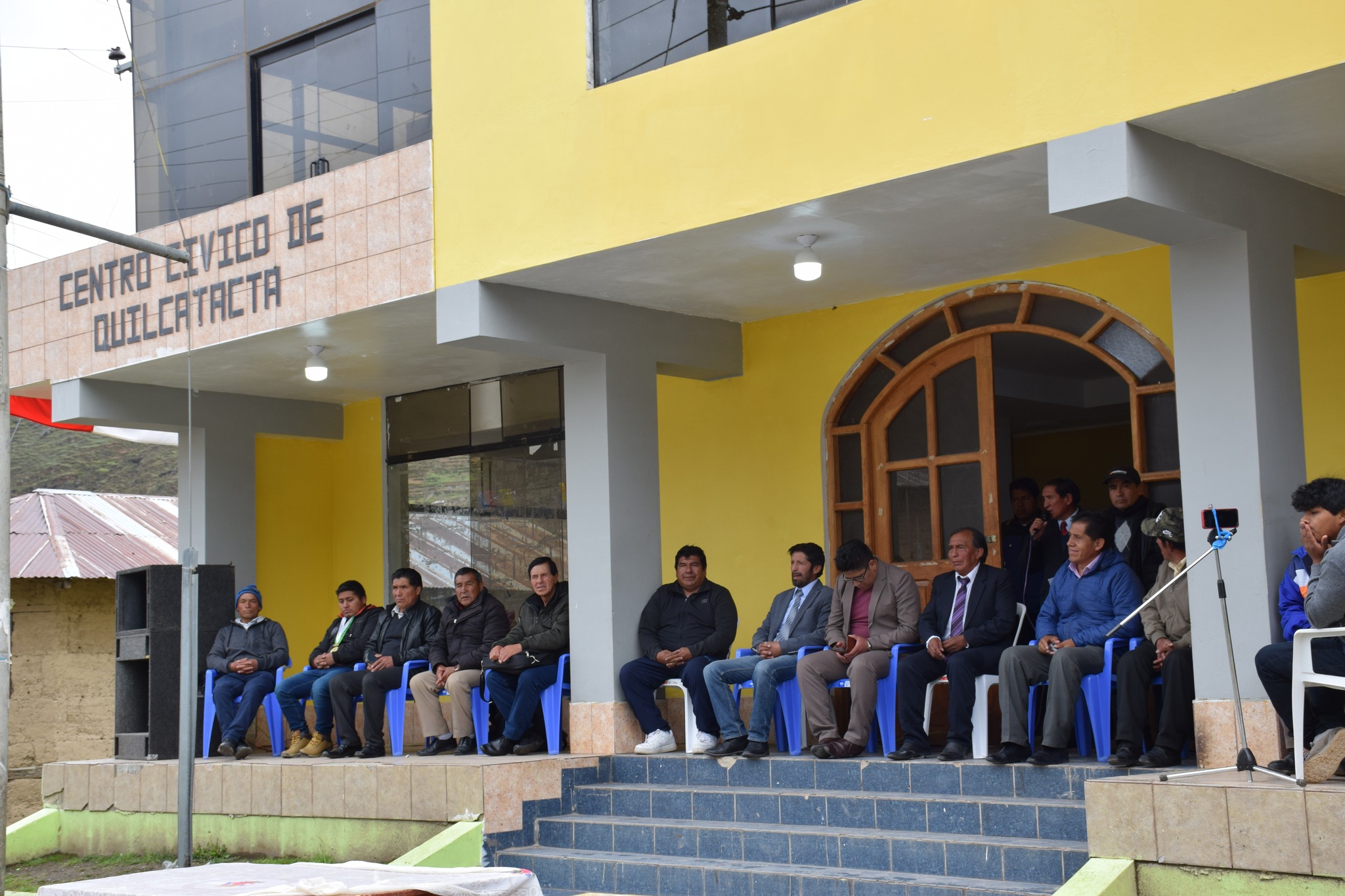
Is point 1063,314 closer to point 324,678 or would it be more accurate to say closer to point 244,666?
point 324,678

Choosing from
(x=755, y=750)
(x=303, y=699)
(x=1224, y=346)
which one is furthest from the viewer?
(x=303, y=699)

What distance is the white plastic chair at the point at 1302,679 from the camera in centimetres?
534

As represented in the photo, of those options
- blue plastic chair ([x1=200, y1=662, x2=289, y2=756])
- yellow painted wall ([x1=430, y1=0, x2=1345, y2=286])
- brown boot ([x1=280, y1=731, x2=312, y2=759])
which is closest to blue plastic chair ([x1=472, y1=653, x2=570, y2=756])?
brown boot ([x1=280, y1=731, x2=312, y2=759])

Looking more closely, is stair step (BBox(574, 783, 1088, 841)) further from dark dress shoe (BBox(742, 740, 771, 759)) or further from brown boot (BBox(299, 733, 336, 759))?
brown boot (BBox(299, 733, 336, 759))

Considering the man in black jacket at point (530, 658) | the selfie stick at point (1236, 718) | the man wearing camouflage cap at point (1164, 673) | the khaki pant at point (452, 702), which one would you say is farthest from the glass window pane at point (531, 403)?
the selfie stick at point (1236, 718)

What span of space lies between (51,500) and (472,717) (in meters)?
10.5

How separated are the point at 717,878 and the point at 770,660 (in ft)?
4.93

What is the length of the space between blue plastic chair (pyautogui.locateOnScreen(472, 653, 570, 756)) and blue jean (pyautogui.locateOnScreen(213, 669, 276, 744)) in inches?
78.9

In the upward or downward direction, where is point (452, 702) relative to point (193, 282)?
downward

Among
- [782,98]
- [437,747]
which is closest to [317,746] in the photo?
[437,747]

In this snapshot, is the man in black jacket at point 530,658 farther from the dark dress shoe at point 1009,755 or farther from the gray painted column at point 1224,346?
the gray painted column at point 1224,346

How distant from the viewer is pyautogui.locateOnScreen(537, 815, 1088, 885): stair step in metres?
6.20

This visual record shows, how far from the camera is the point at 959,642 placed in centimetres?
756

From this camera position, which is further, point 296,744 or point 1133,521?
point 296,744
